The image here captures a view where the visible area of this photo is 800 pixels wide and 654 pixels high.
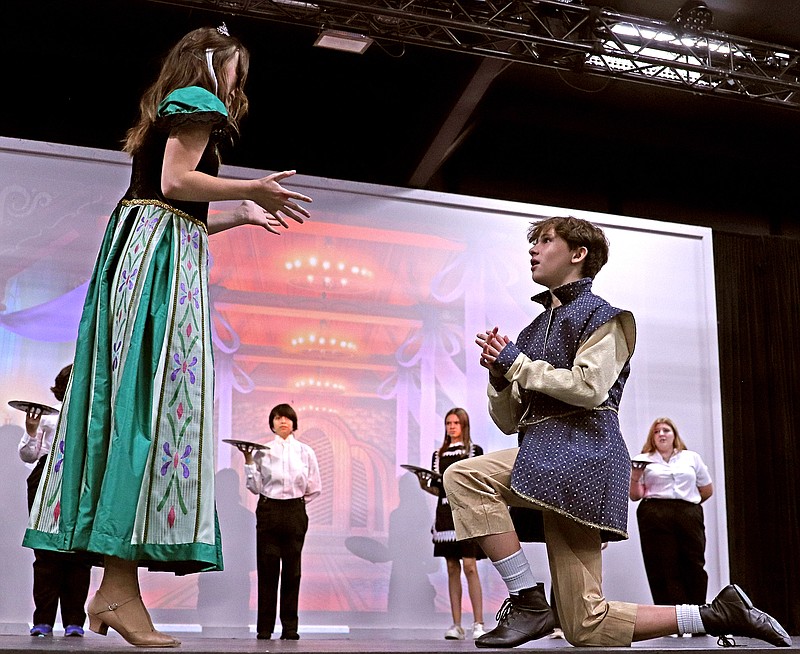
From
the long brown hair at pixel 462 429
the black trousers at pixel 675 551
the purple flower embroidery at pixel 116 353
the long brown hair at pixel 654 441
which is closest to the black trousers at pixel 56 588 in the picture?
the long brown hair at pixel 462 429

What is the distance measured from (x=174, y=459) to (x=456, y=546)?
4050 millimetres

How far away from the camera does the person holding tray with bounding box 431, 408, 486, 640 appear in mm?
5844

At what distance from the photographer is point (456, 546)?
587cm

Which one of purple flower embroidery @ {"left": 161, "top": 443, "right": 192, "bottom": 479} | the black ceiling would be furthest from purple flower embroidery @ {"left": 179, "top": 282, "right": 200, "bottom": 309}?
the black ceiling

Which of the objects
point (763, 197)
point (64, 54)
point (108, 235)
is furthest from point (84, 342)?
point (763, 197)

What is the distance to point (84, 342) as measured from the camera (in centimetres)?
217

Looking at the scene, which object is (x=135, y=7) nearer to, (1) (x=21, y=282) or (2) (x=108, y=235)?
(1) (x=21, y=282)

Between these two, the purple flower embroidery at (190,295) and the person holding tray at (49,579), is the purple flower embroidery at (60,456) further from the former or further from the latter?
the person holding tray at (49,579)

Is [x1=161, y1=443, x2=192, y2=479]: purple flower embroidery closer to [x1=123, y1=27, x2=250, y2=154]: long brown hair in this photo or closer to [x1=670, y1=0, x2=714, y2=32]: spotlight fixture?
[x1=123, y1=27, x2=250, y2=154]: long brown hair

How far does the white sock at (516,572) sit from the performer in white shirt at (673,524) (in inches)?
143

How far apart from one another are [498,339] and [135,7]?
4.84 m

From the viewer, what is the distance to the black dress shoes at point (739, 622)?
7.84 ft

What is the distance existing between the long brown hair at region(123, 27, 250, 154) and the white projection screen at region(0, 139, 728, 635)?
408cm

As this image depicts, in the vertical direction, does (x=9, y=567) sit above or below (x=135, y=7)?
below
